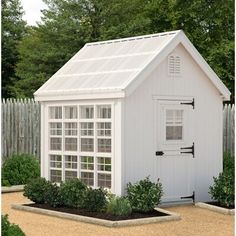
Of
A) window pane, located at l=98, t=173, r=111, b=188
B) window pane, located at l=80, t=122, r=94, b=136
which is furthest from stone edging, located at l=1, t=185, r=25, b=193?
window pane, located at l=98, t=173, r=111, b=188

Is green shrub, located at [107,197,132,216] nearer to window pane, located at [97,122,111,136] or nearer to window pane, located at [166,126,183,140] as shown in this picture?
window pane, located at [97,122,111,136]

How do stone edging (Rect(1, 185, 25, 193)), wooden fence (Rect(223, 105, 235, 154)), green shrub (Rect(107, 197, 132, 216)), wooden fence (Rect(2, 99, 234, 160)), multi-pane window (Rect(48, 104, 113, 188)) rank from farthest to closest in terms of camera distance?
1. wooden fence (Rect(223, 105, 235, 154))
2. wooden fence (Rect(2, 99, 234, 160))
3. stone edging (Rect(1, 185, 25, 193))
4. multi-pane window (Rect(48, 104, 113, 188))
5. green shrub (Rect(107, 197, 132, 216))

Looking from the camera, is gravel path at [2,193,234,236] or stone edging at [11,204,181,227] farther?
stone edging at [11,204,181,227]

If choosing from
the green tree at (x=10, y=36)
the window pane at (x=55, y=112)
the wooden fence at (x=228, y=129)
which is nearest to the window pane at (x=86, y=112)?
the window pane at (x=55, y=112)

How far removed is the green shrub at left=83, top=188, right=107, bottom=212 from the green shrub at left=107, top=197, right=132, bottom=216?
0.34 metres

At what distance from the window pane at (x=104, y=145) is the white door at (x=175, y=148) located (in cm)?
101

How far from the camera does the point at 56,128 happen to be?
14.9m

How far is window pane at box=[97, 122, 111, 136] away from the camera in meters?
13.5

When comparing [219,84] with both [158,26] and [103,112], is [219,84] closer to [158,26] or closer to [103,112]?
[103,112]

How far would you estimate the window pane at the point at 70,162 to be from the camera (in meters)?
14.4

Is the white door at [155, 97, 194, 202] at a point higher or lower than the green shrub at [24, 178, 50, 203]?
higher

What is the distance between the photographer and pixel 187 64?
14.4 meters

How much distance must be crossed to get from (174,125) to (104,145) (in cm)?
155

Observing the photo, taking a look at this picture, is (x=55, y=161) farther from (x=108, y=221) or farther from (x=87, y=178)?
(x=108, y=221)
